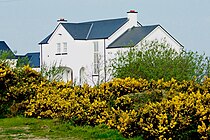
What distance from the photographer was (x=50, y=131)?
13125mm

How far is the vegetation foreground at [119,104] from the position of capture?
11188 mm

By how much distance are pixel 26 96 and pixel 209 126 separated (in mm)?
7382

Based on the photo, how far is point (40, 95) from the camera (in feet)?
53.7

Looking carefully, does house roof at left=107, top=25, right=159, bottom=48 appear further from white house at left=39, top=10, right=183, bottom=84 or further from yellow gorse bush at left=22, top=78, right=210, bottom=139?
yellow gorse bush at left=22, top=78, right=210, bottom=139

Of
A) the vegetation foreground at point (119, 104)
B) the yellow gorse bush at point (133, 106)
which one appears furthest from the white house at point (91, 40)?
the yellow gorse bush at point (133, 106)

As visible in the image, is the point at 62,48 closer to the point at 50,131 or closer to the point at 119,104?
the point at 119,104

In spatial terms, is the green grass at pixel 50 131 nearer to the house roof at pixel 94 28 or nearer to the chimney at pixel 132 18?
the house roof at pixel 94 28

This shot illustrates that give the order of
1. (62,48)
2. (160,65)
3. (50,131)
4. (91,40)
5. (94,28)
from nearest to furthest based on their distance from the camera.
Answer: (50,131)
(160,65)
(91,40)
(94,28)
(62,48)

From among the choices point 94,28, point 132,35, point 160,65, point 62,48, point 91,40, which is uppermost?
point 94,28

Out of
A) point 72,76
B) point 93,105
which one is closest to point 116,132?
point 93,105

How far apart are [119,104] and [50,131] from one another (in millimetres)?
1666

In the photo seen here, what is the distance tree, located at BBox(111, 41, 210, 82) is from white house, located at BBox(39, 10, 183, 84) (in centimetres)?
2684

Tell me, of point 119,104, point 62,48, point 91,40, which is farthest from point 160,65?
point 62,48

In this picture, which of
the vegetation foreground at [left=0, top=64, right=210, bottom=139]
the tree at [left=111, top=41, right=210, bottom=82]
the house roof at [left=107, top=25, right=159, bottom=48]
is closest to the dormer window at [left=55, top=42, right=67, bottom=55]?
the house roof at [left=107, top=25, right=159, bottom=48]
